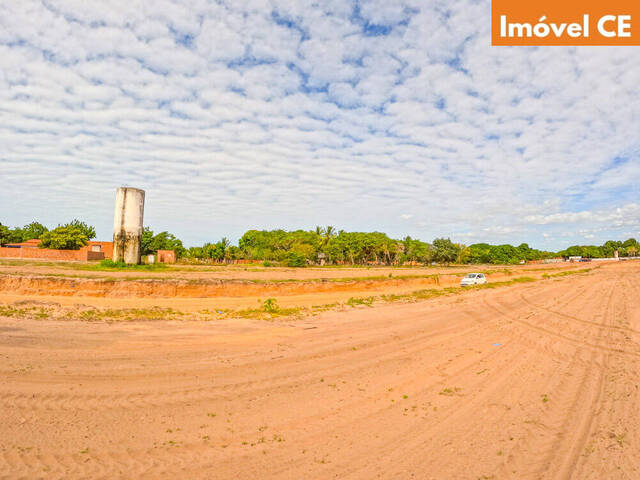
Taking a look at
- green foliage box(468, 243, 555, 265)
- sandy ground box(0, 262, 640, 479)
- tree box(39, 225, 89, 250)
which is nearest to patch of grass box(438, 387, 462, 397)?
sandy ground box(0, 262, 640, 479)

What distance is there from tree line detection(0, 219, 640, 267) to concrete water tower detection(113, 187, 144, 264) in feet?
92.5

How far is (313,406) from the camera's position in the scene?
538 cm

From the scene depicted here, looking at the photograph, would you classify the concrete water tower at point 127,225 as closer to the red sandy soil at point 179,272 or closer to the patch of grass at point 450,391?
the red sandy soil at point 179,272

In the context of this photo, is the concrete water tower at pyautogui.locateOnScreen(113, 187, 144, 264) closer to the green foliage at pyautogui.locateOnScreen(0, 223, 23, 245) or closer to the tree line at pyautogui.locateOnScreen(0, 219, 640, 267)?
the tree line at pyautogui.locateOnScreen(0, 219, 640, 267)

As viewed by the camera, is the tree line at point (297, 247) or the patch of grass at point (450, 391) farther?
the tree line at point (297, 247)

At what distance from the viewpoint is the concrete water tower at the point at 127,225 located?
33.6 metres

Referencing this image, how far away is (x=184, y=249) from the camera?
72312 mm

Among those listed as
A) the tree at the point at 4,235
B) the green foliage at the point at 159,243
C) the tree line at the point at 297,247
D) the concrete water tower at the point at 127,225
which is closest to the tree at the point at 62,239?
the tree line at the point at 297,247

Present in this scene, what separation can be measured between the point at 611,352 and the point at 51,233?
70259 mm

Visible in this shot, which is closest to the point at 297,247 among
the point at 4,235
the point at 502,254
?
the point at 4,235

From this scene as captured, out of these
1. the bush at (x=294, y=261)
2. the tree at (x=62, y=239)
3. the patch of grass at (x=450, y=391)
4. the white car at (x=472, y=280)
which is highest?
the tree at (x=62, y=239)

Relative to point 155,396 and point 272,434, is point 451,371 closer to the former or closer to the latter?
point 272,434

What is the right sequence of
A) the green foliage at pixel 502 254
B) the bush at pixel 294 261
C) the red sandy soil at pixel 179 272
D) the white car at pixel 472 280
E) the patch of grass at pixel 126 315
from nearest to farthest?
the patch of grass at pixel 126 315, the red sandy soil at pixel 179 272, the white car at pixel 472 280, the bush at pixel 294 261, the green foliage at pixel 502 254

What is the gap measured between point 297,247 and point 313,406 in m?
74.3
